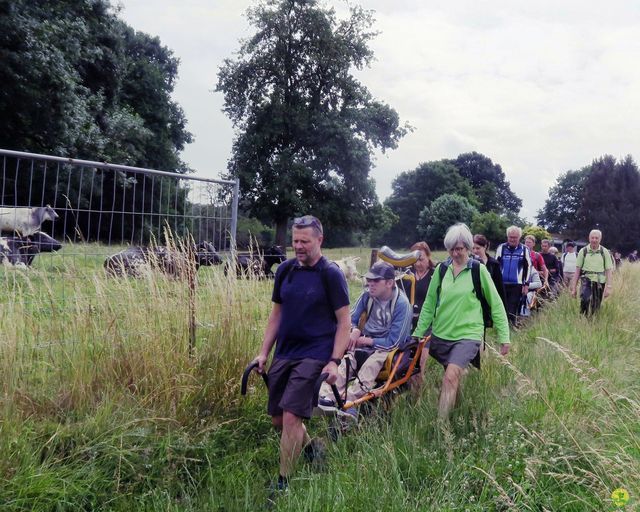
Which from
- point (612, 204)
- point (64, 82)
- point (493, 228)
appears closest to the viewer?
point (64, 82)

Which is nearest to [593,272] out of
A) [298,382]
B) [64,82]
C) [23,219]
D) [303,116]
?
[298,382]

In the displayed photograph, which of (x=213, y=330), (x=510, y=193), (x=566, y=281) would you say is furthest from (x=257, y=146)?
(x=510, y=193)

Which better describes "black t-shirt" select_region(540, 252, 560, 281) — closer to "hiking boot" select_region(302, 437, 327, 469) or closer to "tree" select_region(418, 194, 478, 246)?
"hiking boot" select_region(302, 437, 327, 469)

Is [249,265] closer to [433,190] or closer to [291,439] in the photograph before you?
[291,439]

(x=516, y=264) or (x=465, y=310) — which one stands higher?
(x=516, y=264)

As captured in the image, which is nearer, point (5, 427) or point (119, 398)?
point (5, 427)

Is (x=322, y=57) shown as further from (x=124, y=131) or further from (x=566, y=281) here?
(x=566, y=281)

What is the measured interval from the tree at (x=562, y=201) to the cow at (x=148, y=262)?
8081 centimetres

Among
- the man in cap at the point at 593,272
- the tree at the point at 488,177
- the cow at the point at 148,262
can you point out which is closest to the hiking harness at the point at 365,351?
the cow at the point at 148,262

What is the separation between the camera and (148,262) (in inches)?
211

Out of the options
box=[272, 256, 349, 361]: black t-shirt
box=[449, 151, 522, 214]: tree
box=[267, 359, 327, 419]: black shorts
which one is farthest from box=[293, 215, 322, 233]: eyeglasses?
box=[449, 151, 522, 214]: tree

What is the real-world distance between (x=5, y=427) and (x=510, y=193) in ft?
287

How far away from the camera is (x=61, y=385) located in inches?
177

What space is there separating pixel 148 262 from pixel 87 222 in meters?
0.58
